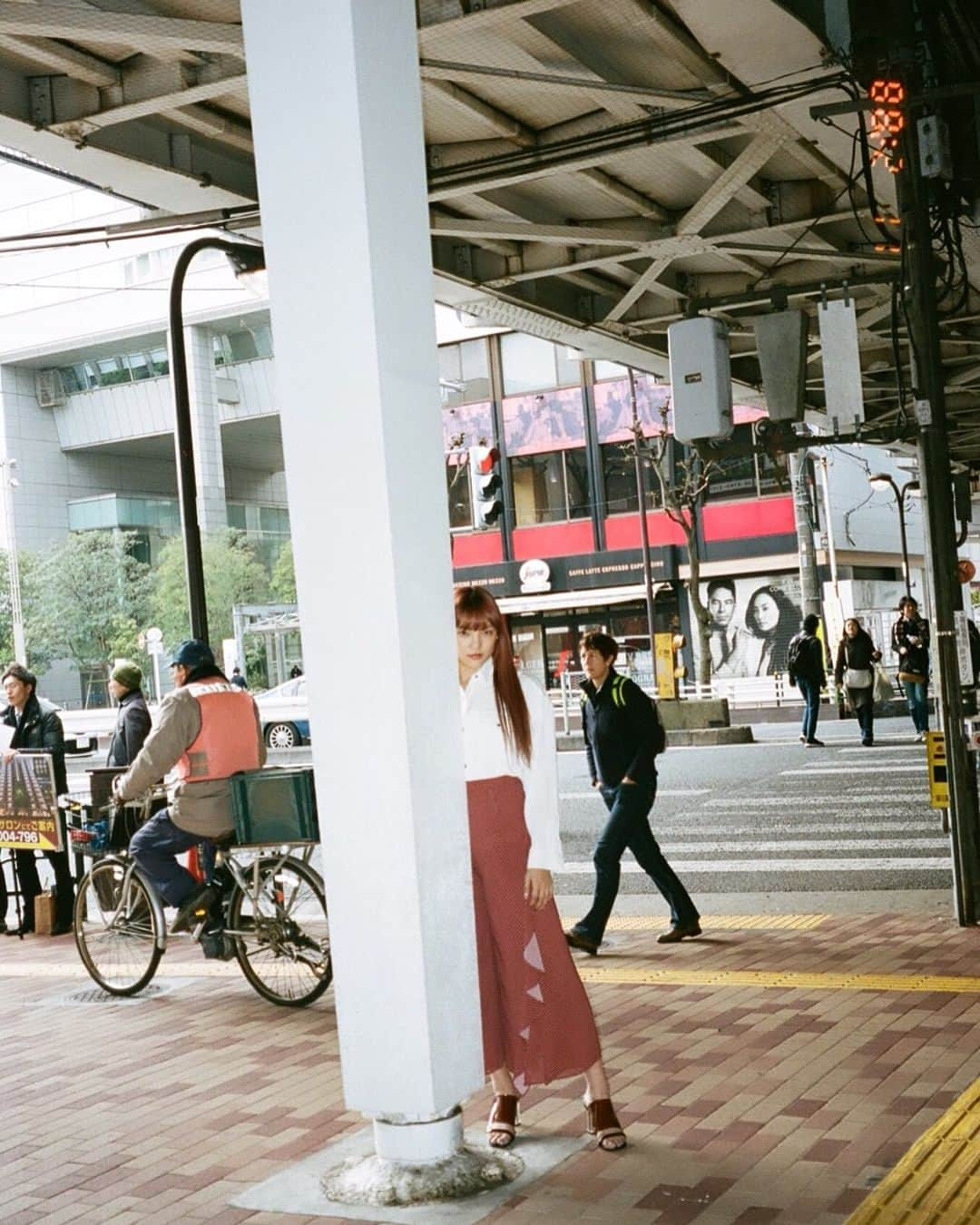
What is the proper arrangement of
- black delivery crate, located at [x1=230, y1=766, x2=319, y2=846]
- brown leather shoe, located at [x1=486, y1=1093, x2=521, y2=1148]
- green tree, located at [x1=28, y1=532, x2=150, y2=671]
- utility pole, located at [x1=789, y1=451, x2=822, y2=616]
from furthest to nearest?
1. green tree, located at [x1=28, y1=532, x2=150, y2=671]
2. utility pole, located at [x1=789, y1=451, x2=822, y2=616]
3. black delivery crate, located at [x1=230, y1=766, x2=319, y2=846]
4. brown leather shoe, located at [x1=486, y1=1093, x2=521, y2=1148]

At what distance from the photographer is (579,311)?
1552 centimetres

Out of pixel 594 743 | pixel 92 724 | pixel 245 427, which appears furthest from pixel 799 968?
pixel 245 427

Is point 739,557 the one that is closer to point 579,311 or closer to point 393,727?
point 579,311

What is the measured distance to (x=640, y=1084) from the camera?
5547 millimetres

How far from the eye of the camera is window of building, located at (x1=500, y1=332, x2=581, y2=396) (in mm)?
45938

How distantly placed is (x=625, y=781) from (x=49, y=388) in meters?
63.3

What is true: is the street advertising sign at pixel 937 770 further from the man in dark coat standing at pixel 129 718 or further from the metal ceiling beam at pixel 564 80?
the man in dark coat standing at pixel 129 718

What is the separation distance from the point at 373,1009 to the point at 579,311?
1209cm

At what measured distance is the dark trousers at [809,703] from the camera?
21109 mm

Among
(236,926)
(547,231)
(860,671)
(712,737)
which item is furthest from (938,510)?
(712,737)

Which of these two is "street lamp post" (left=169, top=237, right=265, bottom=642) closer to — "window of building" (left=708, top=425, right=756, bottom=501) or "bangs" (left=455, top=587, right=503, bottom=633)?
"bangs" (left=455, top=587, right=503, bottom=633)

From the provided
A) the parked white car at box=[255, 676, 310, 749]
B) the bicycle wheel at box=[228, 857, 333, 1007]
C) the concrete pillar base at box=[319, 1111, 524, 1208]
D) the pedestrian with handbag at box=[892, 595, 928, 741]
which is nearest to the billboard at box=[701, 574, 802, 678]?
the parked white car at box=[255, 676, 310, 749]

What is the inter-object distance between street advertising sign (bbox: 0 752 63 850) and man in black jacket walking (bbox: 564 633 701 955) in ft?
13.4

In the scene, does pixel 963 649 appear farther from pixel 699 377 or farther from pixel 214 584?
pixel 214 584
